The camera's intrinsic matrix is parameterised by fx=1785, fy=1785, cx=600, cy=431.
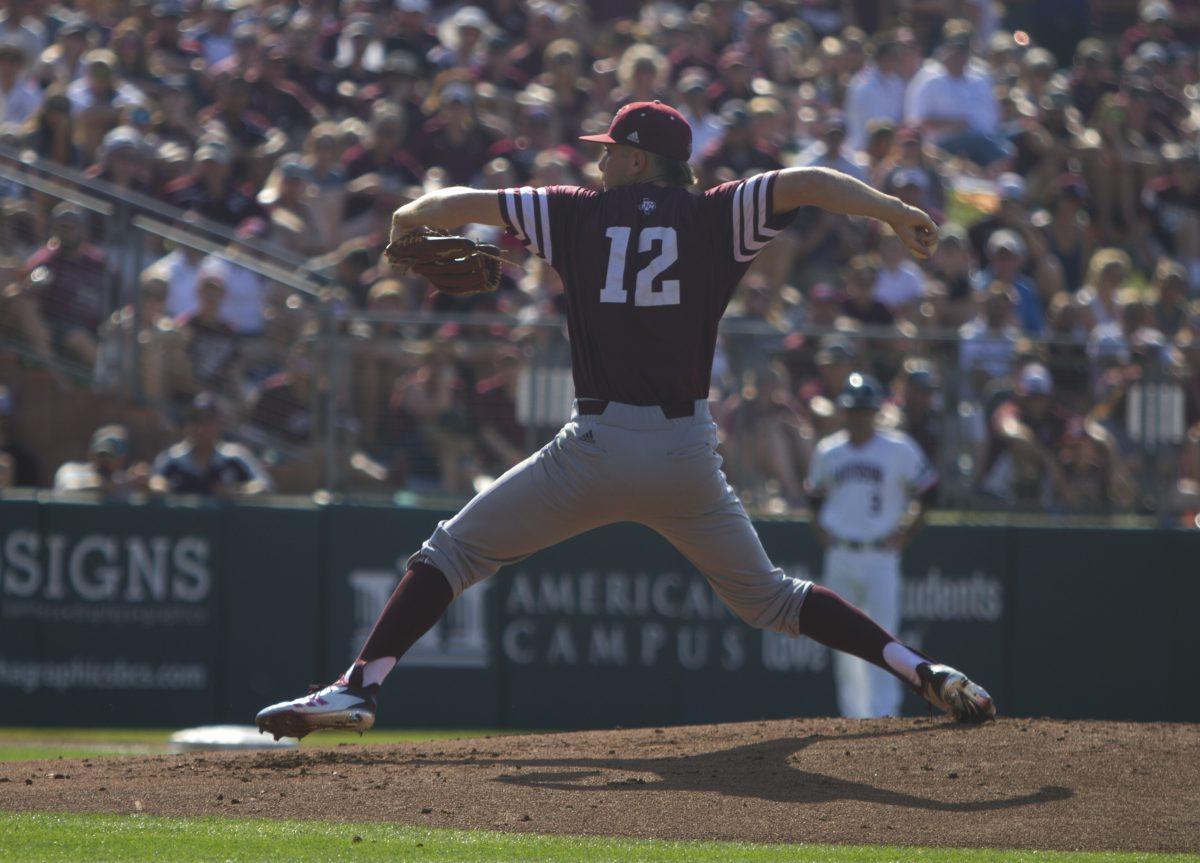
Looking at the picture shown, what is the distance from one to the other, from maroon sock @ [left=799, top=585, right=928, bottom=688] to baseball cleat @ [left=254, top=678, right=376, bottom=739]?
5.23 feet

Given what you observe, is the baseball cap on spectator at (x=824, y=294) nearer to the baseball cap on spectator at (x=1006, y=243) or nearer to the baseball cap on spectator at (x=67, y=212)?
the baseball cap on spectator at (x=1006, y=243)

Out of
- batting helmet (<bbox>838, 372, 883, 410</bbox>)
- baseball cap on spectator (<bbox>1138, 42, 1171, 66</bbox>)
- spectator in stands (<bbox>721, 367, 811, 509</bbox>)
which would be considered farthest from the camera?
baseball cap on spectator (<bbox>1138, 42, 1171, 66</bbox>)

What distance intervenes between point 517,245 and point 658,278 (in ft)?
25.0

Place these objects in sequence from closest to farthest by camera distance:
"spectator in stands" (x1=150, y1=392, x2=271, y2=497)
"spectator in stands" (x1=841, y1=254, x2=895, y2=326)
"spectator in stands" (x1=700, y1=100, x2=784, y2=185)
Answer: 1. "spectator in stands" (x1=150, y1=392, x2=271, y2=497)
2. "spectator in stands" (x1=841, y1=254, x2=895, y2=326)
3. "spectator in stands" (x1=700, y1=100, x2=784, y2=185)

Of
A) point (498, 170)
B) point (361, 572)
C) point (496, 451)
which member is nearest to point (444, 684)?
point (361, 572)

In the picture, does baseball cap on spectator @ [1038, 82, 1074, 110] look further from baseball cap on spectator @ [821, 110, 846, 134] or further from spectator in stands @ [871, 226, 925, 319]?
spectator in stands @ [871, 226, 925, 319]

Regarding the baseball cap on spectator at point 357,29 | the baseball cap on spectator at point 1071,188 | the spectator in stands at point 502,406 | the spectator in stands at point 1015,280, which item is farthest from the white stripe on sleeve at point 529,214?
the baseball cap on spectator at point 357,29

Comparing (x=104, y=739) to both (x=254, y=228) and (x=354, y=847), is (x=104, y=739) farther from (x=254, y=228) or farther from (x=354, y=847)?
(x=354, y=847)

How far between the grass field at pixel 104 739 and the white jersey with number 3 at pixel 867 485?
2.74 m

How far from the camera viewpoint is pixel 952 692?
6320mm

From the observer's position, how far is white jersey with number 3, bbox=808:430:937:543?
10.9 m

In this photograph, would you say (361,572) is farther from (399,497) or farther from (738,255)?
(738,255)

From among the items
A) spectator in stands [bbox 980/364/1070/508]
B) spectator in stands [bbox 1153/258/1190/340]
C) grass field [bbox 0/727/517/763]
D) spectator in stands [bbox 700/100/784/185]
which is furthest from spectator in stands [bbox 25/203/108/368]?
spectator in stands [bbox 1153/258/1190/340]

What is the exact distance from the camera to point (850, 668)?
10.7 m
